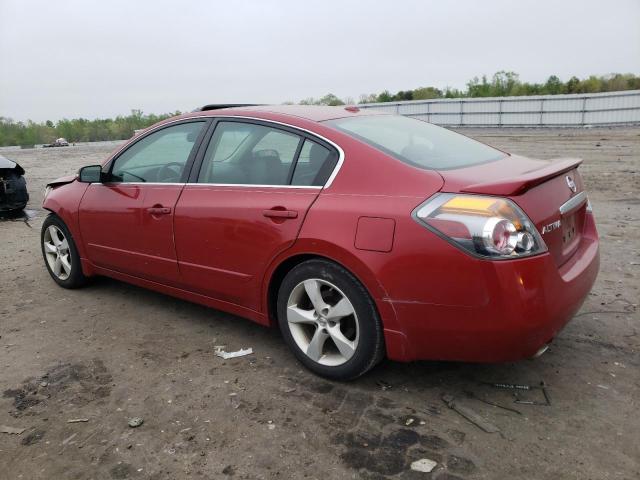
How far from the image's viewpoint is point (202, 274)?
3604 mm

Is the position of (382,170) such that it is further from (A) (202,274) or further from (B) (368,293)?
(A) (202,274)

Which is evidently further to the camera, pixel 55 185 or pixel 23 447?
pixel 55 185

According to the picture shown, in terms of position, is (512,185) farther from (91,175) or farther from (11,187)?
(11,187)

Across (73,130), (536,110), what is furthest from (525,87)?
(73,130)

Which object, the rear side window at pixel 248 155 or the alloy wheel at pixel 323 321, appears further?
the rear side window at pixel 248 155

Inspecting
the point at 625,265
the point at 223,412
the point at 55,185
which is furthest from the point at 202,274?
the point at 625,265

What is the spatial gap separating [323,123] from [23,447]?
2.32 metres

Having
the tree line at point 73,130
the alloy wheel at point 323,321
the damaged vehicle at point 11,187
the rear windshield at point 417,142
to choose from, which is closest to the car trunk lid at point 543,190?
the rear windshield at point 417,142

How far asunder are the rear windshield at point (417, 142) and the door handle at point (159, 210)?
1.31 metres

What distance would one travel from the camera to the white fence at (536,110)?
28.5 meters

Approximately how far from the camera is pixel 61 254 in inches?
192

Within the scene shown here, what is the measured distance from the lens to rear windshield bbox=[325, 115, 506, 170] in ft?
9.80

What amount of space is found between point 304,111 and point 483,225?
156 centimetres

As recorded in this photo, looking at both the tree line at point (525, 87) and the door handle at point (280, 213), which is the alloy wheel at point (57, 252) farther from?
the tree line at point (525, 87)
